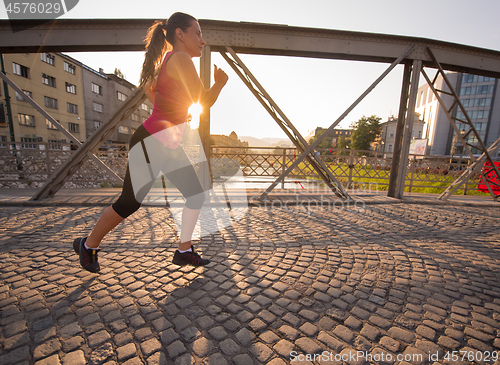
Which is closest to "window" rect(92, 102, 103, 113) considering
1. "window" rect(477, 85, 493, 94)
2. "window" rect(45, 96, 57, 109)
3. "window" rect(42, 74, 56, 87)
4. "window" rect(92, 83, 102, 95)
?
"window" rect(92, 83, 102, 95)

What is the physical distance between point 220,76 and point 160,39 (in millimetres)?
803

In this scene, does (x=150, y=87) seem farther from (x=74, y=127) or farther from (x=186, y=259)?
(x=74, y=127)

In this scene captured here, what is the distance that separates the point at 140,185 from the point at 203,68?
13.1ft

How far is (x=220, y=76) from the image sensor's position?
203 centimetres

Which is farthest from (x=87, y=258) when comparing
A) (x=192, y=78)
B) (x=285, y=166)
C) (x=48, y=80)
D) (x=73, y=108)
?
(x=73, y=108)

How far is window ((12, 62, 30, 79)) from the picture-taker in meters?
23.5

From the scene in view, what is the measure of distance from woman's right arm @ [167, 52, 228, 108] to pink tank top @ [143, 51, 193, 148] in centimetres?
5

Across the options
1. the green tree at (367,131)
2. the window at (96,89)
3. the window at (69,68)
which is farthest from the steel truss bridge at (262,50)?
the green tree at (367,131)

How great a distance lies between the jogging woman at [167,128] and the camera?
202 cm

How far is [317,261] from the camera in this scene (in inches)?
105

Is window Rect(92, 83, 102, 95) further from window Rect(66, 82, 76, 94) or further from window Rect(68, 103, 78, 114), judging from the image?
window Rect(68, 103, 78, 114)

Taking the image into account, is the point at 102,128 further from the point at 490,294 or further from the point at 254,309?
the point at 490,294

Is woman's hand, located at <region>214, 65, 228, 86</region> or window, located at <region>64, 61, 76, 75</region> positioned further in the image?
window, located at <region>64, 61, 76, 75</region>

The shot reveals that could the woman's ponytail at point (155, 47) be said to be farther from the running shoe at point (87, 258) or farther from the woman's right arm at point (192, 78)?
the running shoe at point (87, 258)
